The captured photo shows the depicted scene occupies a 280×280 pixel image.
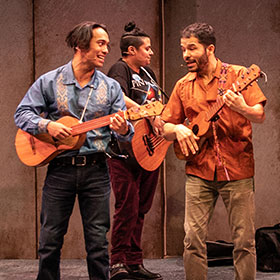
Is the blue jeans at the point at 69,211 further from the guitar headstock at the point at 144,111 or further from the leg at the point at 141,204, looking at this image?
the leg at the point at 141,204

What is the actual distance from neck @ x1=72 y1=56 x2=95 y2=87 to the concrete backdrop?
1.80m

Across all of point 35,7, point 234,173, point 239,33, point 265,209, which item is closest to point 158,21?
point 239,33

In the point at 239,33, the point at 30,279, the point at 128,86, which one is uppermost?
the point at 239,33

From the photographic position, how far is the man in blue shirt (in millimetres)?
3611

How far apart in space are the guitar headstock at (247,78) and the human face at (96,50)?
937 millimetres

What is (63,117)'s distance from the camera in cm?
361

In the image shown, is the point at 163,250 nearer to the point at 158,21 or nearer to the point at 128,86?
the point at 128,86

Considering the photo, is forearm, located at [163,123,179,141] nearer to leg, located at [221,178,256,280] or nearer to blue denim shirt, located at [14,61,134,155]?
blue denim shirt, located at [14,61,134,155]

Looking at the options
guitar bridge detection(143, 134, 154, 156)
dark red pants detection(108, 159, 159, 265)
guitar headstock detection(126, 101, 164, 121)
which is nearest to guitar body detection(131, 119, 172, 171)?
guitar bridge detection(143, 134, 154, 156)

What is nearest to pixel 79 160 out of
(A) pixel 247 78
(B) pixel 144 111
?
(B) pixel 144 111

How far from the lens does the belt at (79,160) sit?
3.61 metres

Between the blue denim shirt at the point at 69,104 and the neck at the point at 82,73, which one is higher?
the neck at the point at 82,73

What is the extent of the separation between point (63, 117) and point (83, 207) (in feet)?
1.99

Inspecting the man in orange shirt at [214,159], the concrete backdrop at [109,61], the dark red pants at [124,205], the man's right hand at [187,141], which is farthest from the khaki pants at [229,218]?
the concrete backdrop at [109,61]
